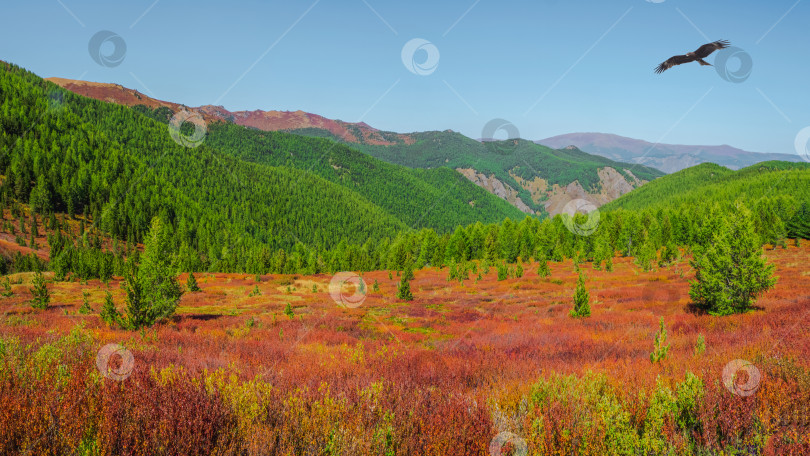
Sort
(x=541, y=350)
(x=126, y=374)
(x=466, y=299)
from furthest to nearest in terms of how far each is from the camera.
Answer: (x=466, y=299), (x=541, y=350), (x=126, y=374)

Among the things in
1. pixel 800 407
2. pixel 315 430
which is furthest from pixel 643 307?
pixel 315 430

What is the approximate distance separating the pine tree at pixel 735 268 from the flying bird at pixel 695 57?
6.30 metres

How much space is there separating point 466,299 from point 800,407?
23.5m

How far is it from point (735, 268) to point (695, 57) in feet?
24.5

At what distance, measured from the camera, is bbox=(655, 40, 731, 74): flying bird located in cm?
928

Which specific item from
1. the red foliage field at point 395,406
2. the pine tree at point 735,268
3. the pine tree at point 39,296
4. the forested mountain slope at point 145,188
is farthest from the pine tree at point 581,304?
the forested mountain slope at point 145,188

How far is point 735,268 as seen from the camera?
12.1 metres

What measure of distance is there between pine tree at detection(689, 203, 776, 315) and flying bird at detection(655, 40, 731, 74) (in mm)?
6295

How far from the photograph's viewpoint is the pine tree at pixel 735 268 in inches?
471

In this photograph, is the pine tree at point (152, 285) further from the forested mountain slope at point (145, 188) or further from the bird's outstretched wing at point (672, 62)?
the forested mountain slope at point (145, 188)

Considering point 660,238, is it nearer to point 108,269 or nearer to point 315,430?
point 315,430

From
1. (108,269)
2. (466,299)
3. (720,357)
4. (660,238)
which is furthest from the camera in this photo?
(660,238)

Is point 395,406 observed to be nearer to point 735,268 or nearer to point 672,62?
point 672,62

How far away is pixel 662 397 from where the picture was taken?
4062mm
